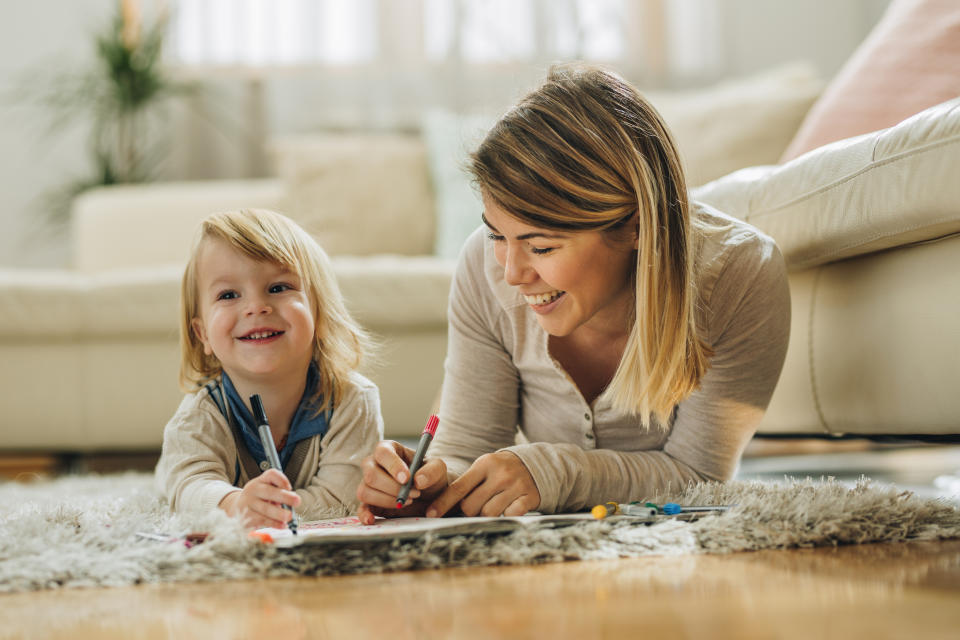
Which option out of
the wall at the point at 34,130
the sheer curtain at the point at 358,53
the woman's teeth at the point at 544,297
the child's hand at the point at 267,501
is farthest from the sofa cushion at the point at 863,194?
the wall at the point at 34,130

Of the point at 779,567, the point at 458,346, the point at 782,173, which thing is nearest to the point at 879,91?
the point at 782,173

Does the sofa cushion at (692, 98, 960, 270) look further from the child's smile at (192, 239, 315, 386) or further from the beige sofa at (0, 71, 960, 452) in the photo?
the child's smile at (192, 239, 315, 386)

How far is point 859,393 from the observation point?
128cm

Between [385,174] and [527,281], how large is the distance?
1.76 meters

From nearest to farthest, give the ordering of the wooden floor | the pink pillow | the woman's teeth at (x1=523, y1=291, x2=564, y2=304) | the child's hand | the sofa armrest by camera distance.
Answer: the wooden floor, the child's hand, the woman's teeth at (x1=523, y1=291, x2=564, y2=304), the pink pillow, the sofa armrest

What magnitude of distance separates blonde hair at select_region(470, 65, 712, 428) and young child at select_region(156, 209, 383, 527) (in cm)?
34

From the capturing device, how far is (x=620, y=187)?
1.05 metres

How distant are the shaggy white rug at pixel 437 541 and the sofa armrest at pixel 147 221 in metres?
1.77

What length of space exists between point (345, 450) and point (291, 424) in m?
0.09

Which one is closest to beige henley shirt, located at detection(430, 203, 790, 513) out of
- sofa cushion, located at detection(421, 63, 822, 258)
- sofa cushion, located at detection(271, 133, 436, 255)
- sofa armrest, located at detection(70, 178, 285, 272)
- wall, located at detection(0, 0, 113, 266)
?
sofa cushion, located at detection(421, 63, 822, 258)

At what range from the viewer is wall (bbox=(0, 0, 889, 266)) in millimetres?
3467

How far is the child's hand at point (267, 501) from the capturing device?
957 mm

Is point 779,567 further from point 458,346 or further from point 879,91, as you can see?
point 879,91

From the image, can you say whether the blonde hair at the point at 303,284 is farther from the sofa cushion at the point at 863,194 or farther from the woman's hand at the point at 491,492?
the sofa cushion at the point at 863,194
